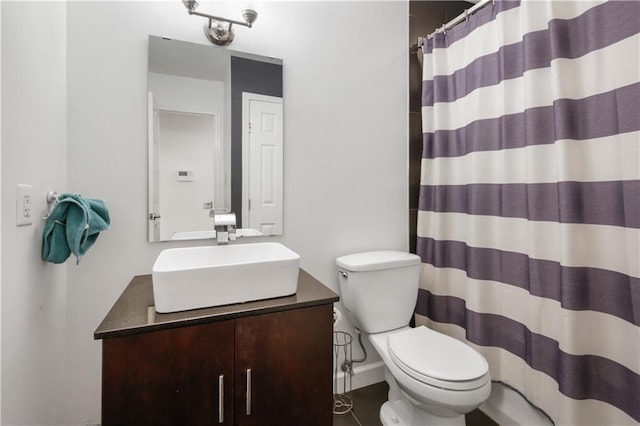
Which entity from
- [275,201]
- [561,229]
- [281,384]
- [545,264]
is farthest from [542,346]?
[275,201]

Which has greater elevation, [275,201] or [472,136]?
[472,136]

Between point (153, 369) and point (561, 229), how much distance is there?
58.1 inches

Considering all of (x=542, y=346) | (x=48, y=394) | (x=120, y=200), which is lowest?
(x=48, y=394)

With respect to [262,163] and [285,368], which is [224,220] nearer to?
[262,163]

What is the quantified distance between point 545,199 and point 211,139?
150 cm

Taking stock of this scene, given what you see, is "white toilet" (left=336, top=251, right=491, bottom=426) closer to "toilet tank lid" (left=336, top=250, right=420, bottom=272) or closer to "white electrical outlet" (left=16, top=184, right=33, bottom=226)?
"toilet tank lid" (left=336, top=250, right=420, bottom=272)

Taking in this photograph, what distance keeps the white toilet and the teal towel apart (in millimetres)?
1112

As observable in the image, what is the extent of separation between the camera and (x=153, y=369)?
2.86ft

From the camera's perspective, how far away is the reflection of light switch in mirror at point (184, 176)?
4.46 ft

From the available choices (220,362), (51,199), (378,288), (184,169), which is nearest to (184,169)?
(184,169)

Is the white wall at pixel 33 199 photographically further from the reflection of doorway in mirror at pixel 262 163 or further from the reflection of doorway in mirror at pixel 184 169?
the reflection of doorway in mirror at pixel 262 163

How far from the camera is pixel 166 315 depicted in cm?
92

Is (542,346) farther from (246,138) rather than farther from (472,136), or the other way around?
(246,138)

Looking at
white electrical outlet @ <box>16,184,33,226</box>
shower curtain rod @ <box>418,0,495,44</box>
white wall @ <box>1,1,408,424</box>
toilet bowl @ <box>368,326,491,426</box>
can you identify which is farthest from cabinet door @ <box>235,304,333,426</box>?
shower curtain rod @ <box>418,0,495,44</box>
